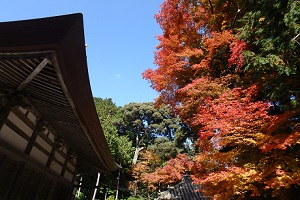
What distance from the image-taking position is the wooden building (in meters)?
2.56

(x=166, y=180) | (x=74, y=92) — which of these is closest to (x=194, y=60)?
(x=74, y=92)

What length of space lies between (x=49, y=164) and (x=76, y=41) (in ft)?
15.5

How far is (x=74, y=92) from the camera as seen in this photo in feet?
10.8

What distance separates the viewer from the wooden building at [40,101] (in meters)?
2.56

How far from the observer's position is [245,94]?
9.55 meters

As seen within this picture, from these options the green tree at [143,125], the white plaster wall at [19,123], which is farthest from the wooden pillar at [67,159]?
the green tree at [143,125]

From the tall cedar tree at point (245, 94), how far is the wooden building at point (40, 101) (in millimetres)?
4636

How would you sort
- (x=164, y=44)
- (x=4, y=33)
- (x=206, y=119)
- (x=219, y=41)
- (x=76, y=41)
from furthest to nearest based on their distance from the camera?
(x=164, y=44)
(x=219, y=41)
(x=206, y=119)
(x=76, y=41)
(x=4, y=33)

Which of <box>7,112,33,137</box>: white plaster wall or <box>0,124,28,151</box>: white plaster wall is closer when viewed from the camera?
<box>0,124,28,151</box>: white plaster wall

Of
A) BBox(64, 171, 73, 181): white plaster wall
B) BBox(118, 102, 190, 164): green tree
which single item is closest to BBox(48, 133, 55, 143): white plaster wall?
BBox(64, 171, 73, 181): white plaster wall

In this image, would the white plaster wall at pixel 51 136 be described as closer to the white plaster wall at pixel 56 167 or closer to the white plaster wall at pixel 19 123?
the white plaster wall at pixel 56 167

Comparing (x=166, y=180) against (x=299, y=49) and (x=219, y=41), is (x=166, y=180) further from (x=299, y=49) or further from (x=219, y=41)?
(x=299, y=49)

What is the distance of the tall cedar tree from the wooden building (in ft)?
15.2

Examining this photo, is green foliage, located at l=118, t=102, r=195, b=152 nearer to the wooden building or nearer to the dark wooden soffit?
the wooden building
